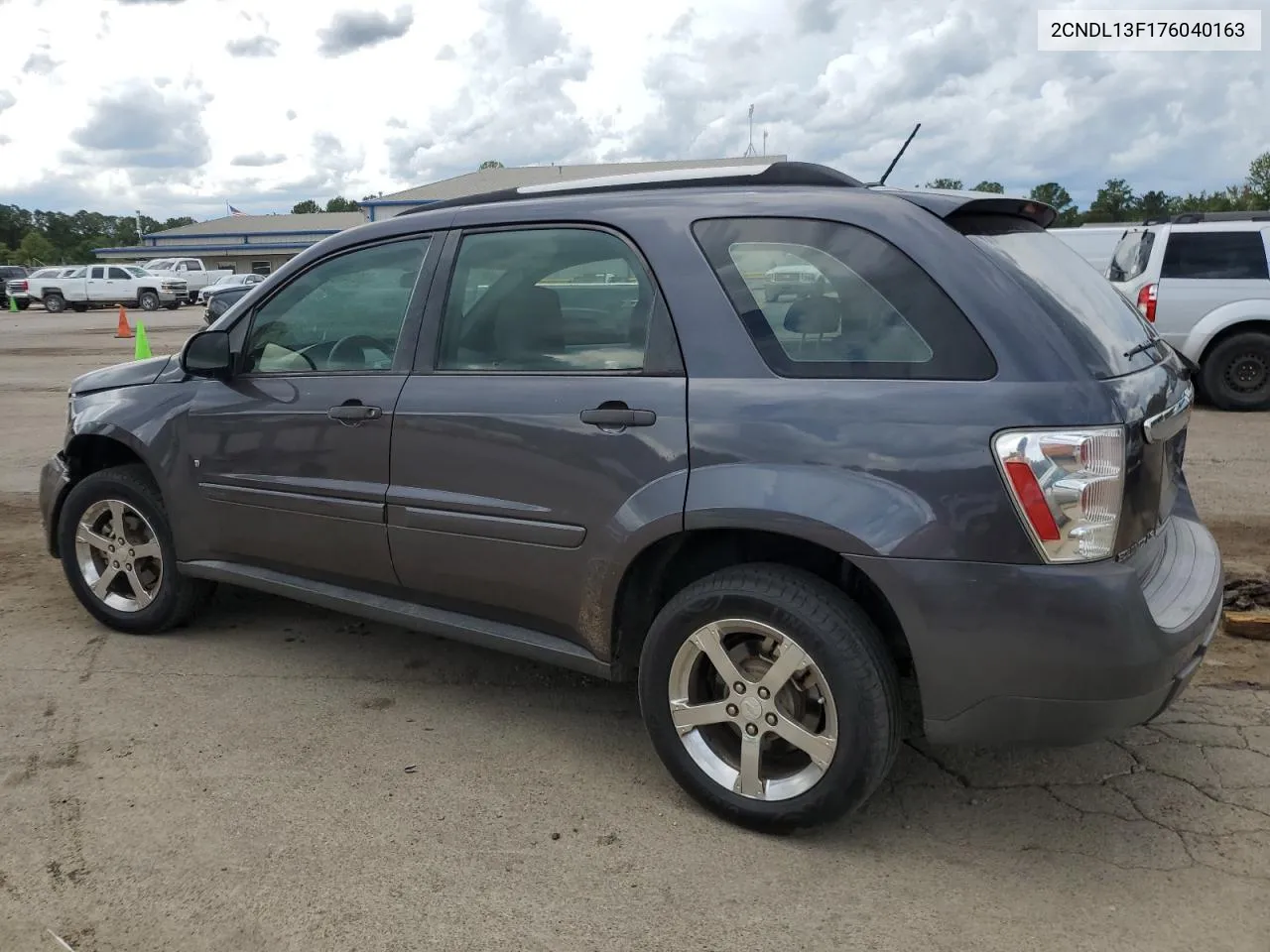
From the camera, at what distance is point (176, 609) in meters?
4.46

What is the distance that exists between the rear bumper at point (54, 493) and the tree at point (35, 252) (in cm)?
8608

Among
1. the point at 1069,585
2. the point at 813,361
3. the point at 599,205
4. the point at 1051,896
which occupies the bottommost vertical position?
the point at 1051,896

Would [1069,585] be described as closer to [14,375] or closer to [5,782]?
[5,782]

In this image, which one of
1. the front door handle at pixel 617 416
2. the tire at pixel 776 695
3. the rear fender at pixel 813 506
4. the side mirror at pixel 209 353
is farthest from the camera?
the side mirror at pixel 209 353

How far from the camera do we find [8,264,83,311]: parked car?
3684 centimetres

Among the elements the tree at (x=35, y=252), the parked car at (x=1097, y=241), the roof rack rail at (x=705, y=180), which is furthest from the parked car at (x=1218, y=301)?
the tree at (x=35, y=252)

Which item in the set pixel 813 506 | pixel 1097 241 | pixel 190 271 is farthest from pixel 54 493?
pixel 190 271

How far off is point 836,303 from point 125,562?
3.30 m

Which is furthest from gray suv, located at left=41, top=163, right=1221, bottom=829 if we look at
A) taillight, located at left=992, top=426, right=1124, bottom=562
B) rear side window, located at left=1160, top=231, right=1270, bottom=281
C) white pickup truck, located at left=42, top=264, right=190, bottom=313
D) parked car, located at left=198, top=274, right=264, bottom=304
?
white pickup truck, located at left=42, top=264, right=190, bottom=313

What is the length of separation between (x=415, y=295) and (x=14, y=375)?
1451cm

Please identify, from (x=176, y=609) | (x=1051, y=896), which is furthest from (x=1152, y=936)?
(x=176, y=609)

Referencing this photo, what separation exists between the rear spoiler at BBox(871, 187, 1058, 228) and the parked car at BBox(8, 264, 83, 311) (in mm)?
39713

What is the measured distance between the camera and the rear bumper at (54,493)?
4.62 metres

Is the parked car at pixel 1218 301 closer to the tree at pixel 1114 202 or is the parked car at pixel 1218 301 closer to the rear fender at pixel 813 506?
the rear fender at pixel 813 506
